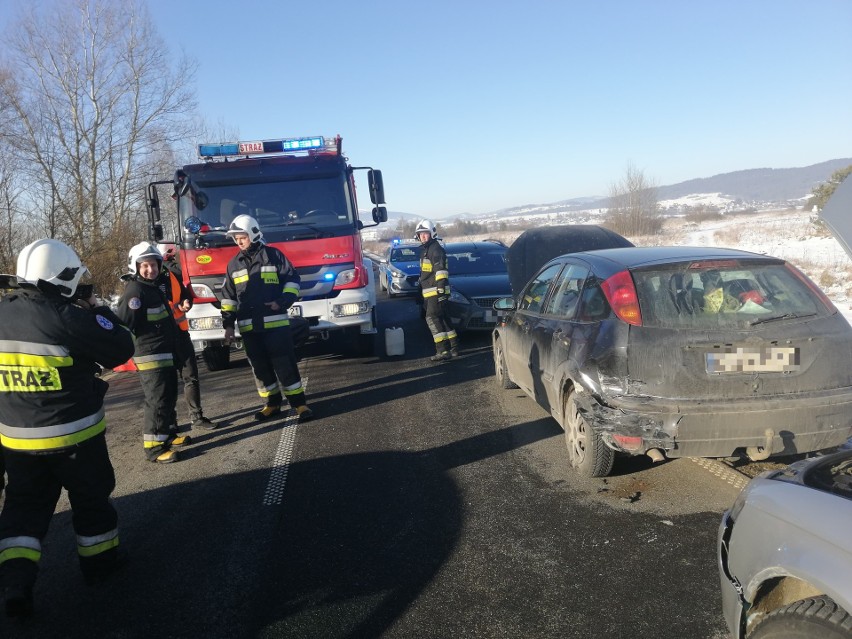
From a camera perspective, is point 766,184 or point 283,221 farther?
point 766,184

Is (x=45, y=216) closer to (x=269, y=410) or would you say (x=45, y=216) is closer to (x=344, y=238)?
(x=344, y=238)

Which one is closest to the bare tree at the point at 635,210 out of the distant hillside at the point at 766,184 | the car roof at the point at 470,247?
the car roof at the point at 470,247

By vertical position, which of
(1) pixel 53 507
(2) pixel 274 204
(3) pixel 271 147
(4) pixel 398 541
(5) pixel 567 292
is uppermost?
(3) pixel 271 147

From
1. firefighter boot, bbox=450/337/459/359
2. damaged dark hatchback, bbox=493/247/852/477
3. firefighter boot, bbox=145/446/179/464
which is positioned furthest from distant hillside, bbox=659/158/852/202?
firefighter boot, bbox=145/446/179/464

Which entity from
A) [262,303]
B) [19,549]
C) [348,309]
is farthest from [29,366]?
[348,309]

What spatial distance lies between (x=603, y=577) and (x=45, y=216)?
16.9 m

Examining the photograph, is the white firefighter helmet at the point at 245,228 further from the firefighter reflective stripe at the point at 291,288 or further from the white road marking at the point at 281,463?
the white road marking at the point at 281,463

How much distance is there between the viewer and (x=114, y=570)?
3363 mm

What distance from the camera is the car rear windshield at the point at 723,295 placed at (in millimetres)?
3646

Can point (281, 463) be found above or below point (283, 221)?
below

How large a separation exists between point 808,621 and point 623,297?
2.45m

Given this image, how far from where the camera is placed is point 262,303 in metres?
5.95

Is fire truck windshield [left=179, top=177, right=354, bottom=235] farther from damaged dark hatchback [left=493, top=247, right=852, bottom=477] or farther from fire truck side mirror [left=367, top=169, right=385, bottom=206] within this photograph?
damaged dark hatchback [left=493, top=247, right=852, bottom=477]

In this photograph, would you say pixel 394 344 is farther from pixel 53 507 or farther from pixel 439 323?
pixel 53 507
